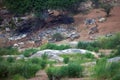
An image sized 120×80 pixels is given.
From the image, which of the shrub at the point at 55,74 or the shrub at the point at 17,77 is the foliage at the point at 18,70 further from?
the shrub at the point at 55,74

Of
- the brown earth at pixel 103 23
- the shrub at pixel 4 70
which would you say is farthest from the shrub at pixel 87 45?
the shrub at pixel 4 70

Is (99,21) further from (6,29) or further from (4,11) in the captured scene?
(4,11)

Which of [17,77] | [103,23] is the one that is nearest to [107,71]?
[17,77]

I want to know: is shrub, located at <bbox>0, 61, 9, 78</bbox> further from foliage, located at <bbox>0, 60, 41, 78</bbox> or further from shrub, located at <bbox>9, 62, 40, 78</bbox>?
shrub, located at <bbox>9, 62, 40, 78</bbox>

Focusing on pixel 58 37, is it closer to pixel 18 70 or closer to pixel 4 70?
pixel 18 70

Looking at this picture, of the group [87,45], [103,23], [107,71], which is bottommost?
[103,23]

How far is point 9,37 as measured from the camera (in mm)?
37500

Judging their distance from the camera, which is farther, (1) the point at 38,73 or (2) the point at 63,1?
(2) the point at 63,1

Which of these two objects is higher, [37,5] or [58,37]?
[37,5]

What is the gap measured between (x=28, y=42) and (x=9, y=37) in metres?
3.17

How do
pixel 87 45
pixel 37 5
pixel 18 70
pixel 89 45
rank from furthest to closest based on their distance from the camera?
pixel 37 5 < pixel 87 45 < pixel 89 45 < pixel 18 70

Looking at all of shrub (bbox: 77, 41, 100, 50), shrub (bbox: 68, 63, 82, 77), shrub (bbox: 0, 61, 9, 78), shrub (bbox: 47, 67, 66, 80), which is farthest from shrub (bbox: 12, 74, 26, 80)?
shrub (bbox: 77, 41, 100, 50)

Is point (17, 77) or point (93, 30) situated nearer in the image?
point (17, 77)

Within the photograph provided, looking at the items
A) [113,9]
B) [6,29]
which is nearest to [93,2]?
[113,9]
